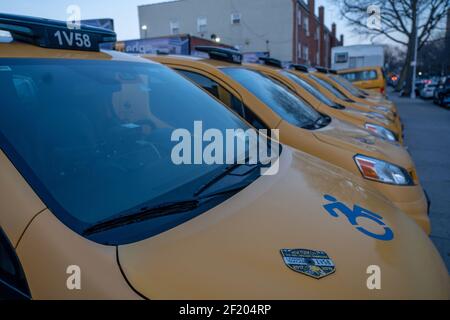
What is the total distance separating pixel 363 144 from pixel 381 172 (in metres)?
0.48

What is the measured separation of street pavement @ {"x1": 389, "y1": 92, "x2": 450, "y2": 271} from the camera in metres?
4.05

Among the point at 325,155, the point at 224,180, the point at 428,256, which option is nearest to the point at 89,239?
the point at 224,180

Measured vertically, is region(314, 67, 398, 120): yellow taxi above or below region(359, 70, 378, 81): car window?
below

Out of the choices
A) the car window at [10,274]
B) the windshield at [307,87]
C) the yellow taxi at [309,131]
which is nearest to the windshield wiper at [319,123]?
the yellow taxi at [309,131]

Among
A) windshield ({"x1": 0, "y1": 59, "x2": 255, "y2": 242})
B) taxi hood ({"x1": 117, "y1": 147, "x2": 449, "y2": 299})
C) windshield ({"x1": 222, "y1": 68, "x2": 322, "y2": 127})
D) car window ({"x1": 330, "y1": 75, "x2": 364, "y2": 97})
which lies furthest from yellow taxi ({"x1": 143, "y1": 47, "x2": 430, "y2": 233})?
car window ({"x1": 330, "y1": 75, "x2": 364, "y2": 97})

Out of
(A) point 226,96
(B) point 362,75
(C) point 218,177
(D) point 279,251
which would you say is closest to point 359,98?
(A) point 226,96

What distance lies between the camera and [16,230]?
120 cm

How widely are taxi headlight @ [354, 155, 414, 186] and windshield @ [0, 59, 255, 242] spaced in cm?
135

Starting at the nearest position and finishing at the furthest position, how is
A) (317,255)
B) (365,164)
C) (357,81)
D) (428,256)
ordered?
(317,255) → (428,256) → (365,164) → (357,81)

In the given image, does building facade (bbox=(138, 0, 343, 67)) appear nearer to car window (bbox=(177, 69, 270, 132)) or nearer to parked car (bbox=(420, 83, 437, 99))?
parked car (bbox=(420, 83, 437, 99))

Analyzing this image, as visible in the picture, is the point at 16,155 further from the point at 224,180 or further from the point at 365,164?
the point at 365,164

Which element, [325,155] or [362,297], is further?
[325,155]

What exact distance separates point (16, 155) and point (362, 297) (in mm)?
1328

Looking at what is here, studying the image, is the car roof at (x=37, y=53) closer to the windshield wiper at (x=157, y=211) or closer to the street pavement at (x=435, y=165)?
the windshield wiper at (x=157, y=211)
